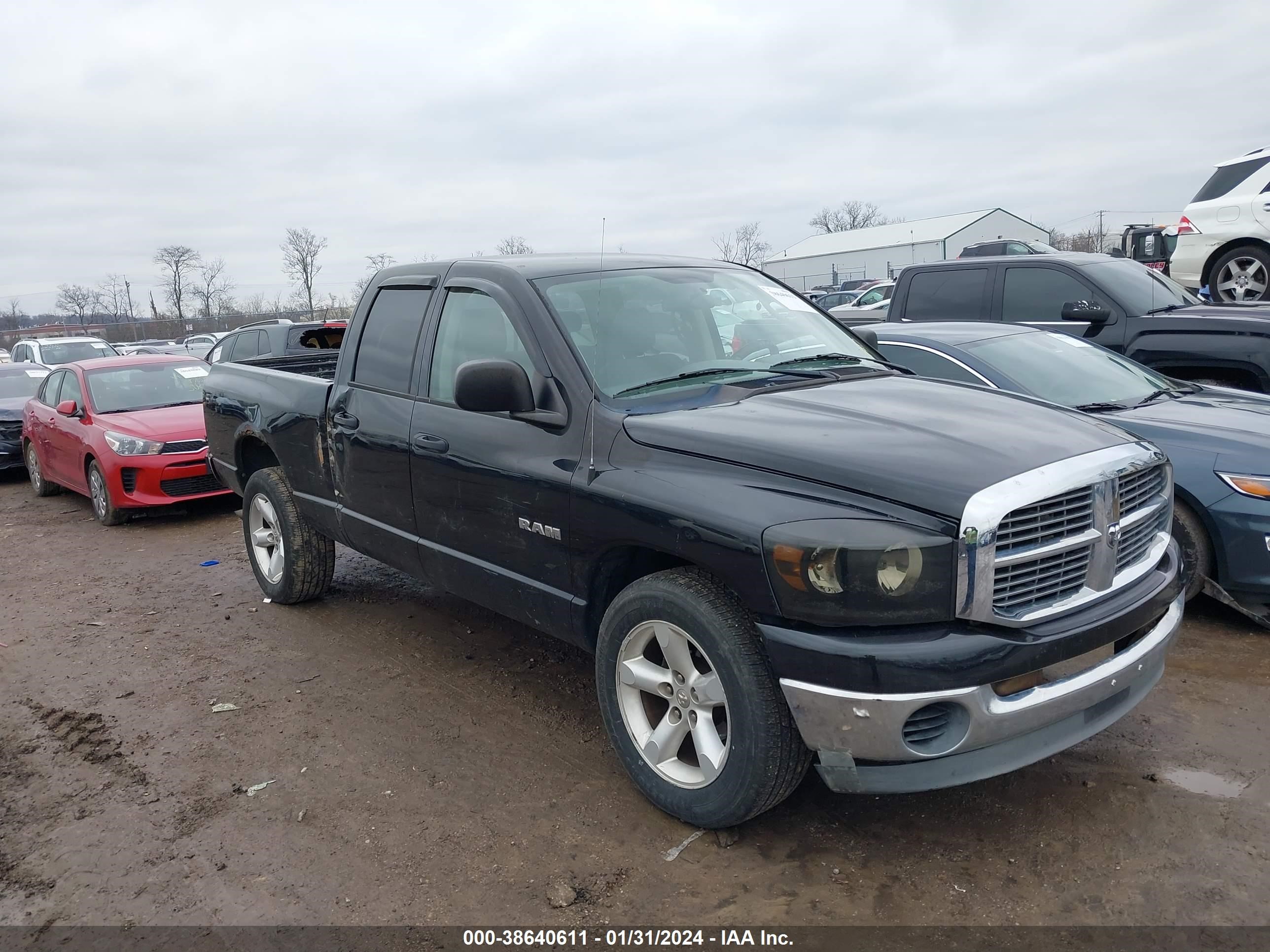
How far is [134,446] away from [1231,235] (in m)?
13.2

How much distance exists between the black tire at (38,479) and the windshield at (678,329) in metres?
9.54

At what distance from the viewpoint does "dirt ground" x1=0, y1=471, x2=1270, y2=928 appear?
9.80 feet

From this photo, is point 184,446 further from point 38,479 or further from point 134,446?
point 38,479

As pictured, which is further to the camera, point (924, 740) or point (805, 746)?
point (805, 746)

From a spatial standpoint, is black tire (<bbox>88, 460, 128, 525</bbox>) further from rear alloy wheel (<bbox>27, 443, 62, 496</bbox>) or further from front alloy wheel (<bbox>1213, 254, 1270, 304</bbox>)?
front alloy wheel (<bbox>1213, 254, 1270, 304</bbox>)

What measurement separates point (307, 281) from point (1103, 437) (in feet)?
167

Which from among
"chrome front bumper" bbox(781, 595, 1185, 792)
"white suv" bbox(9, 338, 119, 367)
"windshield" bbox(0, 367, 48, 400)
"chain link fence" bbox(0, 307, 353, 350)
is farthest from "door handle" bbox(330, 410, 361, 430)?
"chain link fence" bbox(0, 307, 353, 350)

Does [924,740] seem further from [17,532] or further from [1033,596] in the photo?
[17,532]

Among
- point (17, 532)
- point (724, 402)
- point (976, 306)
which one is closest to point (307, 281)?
point (17, 532)

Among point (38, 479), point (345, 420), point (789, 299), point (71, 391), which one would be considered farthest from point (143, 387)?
point (789, 299)

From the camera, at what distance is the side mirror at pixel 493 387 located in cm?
360

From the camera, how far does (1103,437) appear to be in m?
3.36

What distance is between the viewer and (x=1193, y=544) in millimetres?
4871

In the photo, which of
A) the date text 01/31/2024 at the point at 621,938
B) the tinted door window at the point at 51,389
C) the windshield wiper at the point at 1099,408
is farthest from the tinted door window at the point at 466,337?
the tinted door window at the point at 51,389
